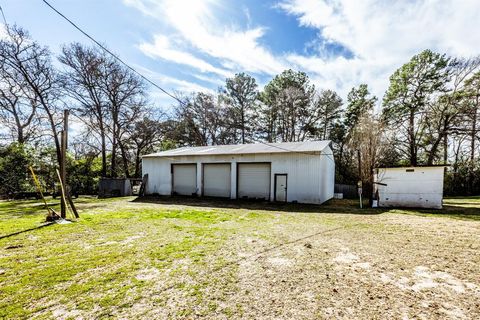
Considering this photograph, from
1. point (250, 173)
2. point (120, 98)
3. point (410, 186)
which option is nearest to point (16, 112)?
point (120, 98)

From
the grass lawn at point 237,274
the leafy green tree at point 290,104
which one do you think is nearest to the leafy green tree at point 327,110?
the leafy green tree at point 290,104

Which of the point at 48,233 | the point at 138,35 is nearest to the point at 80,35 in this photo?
the point at 138,35

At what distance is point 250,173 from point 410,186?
7.74 metres

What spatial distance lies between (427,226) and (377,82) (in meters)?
18.2

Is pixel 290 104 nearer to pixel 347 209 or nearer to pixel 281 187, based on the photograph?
pixel 281 187

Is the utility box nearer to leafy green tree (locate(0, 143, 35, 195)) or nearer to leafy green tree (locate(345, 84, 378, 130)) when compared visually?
leafy green tree (locate(0, 143, 35, 195))

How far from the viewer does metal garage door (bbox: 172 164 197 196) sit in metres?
14.6

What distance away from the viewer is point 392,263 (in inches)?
139

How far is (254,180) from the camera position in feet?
42.7

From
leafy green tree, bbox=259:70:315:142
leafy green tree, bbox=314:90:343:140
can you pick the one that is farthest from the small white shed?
leafy green tree, bbox=314:90:343:140

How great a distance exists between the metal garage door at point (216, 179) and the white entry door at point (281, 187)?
297 cm

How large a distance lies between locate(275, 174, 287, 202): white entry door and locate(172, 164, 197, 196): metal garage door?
5.28 metres

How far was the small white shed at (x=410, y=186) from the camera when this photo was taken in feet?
33.4

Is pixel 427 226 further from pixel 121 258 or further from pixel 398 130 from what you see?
pixel 398 130
